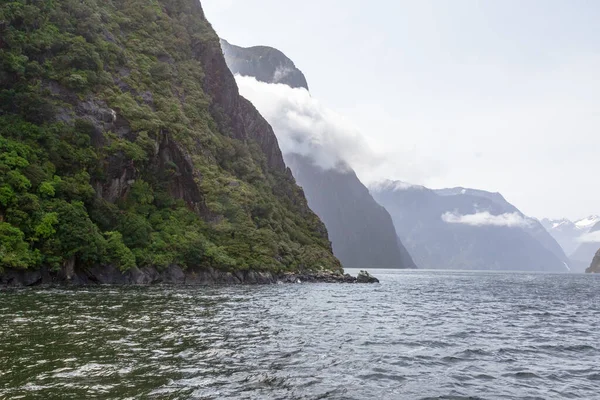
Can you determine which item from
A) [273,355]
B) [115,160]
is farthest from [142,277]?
[273,355]

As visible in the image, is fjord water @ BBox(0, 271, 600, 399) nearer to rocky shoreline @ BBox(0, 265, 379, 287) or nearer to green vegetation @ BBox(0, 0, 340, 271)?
rocky shoreline @ BBox(0, 265, 379, 287)

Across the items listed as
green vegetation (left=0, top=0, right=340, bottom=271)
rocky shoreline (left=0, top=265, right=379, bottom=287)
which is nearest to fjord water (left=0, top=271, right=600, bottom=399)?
rocky shoreline (left=0, top=265, right=379, bottom=287)

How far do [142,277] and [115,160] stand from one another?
942 inches

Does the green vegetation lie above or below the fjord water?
above

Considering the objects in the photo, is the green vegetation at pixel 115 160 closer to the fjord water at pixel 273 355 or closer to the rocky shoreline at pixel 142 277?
the rocky shoreline at pixel 142 277

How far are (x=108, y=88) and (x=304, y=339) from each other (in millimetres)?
83653

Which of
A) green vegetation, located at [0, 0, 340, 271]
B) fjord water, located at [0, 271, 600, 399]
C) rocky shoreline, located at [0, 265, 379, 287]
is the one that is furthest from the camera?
green vegetation, located at [0, 0, 340, 271]

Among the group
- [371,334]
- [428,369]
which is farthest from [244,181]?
[428,369]

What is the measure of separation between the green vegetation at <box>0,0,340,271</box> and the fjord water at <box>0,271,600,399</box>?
25526 millimetres

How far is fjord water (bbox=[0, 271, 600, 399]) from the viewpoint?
15.5m

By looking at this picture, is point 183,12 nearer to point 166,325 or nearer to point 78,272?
point 78,272

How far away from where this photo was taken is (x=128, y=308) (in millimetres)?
34938

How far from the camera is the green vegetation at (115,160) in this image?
6038cm

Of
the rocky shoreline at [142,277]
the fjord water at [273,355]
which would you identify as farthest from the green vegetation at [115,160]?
the fjord water at [273,355]
